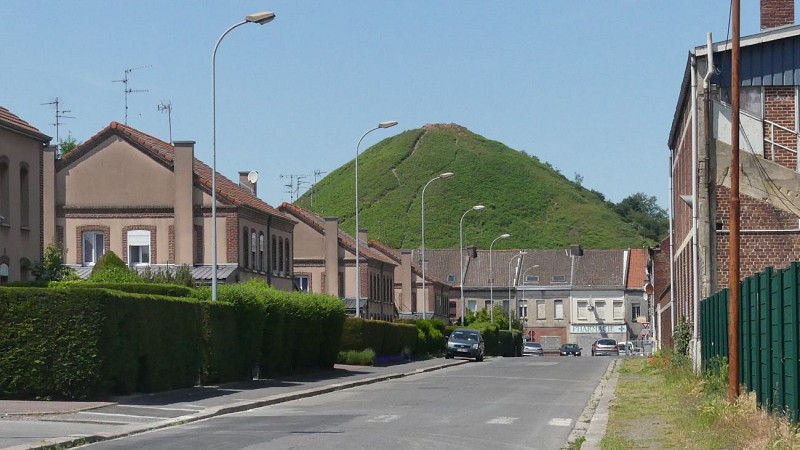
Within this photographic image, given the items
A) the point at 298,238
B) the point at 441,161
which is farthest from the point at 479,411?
the point at 441,161

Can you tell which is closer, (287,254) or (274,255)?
(274,255)

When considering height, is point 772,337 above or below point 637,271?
below

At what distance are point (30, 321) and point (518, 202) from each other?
520ft

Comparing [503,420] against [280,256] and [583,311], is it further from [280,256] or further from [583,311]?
[583,311]

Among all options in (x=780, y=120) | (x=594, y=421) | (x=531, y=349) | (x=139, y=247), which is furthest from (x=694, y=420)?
(x=531, y=349)

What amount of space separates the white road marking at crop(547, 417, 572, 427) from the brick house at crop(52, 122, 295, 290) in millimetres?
37805

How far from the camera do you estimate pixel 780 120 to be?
126ft

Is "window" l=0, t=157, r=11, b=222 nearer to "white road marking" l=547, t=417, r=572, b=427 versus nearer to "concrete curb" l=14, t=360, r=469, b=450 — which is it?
"concrete curb" l=14, t=360, r=469, b=450

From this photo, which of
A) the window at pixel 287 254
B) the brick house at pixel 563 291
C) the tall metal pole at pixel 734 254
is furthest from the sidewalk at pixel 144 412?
the brick house at pixel 563 291

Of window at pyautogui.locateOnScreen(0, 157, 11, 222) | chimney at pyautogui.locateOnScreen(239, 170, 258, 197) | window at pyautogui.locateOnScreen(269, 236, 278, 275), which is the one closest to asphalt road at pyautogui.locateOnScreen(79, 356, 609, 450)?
window at pyautogui.locateOnScreen(0, 157, 11, 222)

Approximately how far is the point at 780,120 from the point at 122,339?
22235mm

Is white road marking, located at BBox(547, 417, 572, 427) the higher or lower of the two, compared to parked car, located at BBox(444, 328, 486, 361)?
higher

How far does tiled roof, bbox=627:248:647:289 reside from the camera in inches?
5098

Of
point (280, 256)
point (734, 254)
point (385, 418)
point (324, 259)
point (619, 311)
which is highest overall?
point (324, 259)
